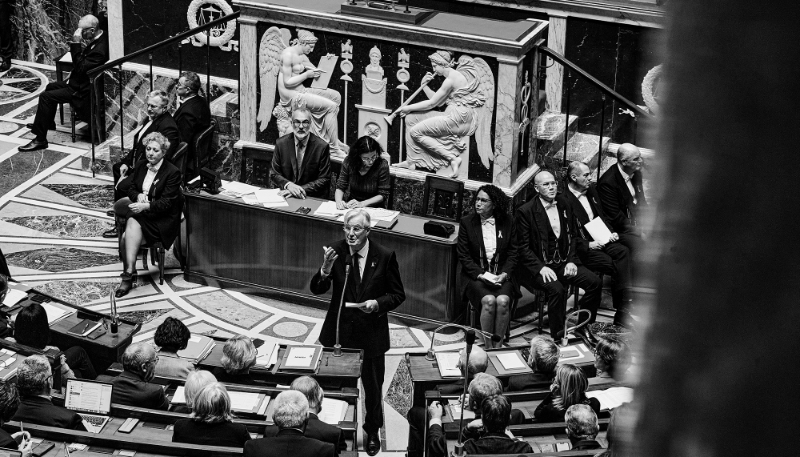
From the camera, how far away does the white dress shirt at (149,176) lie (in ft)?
32.5

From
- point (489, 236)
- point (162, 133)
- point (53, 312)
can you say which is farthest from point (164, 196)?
point (489, 236)

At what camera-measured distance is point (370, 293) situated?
733cm

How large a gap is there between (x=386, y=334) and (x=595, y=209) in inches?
111

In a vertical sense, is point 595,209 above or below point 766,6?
below

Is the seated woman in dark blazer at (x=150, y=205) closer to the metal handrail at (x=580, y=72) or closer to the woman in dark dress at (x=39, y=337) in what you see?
the woman in dark dress at (x=39, y=337)

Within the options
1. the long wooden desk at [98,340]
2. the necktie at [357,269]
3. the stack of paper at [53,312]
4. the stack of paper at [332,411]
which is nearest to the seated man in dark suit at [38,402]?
the stack of paper at [332,411]

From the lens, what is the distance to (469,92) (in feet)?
31.7

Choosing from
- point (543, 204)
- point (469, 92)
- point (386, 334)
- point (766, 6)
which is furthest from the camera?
point (469, 92)

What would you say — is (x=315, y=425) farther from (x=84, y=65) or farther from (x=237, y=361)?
(x=84, y=65)

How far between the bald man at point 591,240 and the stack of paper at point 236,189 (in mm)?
2836

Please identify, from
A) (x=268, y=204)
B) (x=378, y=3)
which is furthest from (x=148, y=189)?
(x=378, y=3)

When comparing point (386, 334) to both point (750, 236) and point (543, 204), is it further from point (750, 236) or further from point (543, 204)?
point (750, 236)

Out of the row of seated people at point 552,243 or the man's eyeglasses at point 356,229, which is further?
the row of seated people at point 552,243

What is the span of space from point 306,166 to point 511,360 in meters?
3.24
